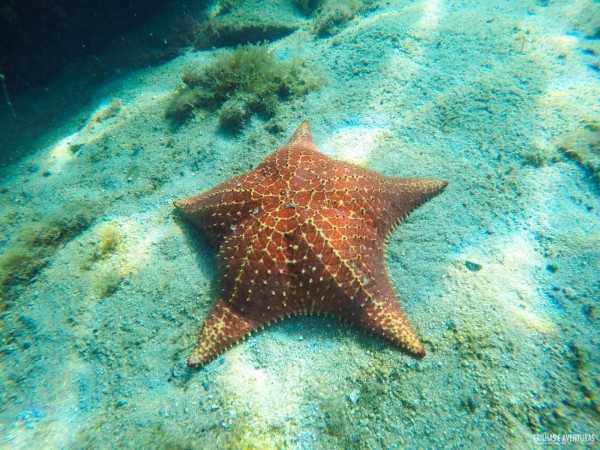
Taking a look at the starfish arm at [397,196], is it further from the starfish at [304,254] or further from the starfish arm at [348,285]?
the starfish arm at [348,285]

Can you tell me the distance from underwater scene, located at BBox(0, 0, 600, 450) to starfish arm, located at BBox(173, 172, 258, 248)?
0.12 feet

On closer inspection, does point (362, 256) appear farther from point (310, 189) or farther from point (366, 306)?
point (310, 189)

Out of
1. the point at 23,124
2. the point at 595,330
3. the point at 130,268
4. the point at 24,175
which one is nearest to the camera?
the point at 595,330

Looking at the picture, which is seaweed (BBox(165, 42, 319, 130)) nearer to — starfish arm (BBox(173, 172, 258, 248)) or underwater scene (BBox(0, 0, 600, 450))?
underwater scene (BBox(0, 0, 600, 450))

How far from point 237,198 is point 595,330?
4843mm

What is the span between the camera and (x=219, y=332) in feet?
11.8

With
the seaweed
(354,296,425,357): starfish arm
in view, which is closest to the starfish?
(354,296,425,357): starfish arm

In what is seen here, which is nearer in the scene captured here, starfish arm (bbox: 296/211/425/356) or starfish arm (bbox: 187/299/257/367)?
starfish arm (bbox: 296/211/425/356)

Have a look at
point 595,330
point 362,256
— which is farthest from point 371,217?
point 595,330

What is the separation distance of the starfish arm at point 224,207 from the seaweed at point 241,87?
7.21 ft

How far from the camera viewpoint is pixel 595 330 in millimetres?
3379

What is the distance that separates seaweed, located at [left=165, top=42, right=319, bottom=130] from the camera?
6.02m

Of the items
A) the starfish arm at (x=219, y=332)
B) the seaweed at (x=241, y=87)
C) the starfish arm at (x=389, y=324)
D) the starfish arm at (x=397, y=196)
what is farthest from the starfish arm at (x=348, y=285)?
the seaweed at (x=241, y=87)

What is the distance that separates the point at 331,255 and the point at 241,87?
4.72m
